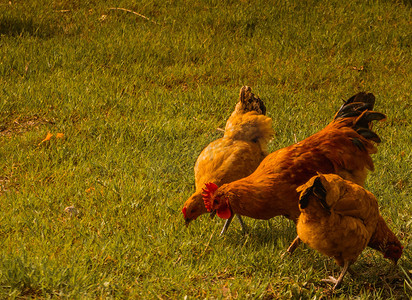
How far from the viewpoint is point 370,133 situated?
4832 mm

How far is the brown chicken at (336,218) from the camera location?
362 cm

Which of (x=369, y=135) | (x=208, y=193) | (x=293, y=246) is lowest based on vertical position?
(x=293, y=246)

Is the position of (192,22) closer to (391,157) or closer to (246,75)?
(246,75)

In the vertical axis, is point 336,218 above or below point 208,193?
above

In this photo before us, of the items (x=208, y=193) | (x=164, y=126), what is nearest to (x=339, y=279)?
(x=208, y=193)

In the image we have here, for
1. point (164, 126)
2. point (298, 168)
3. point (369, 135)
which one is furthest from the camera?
point (164, 126)

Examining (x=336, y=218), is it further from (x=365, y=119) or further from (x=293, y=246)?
(x=365, y=119)

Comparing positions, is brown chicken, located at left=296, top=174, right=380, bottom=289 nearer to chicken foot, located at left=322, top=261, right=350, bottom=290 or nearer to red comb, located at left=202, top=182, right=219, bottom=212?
chicken foot, located at left=322, top=261, right=350, bottom=290

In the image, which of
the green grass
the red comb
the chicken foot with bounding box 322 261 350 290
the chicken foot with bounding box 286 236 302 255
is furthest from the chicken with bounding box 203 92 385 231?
the chicken foot with bounding box 322 261 350 290

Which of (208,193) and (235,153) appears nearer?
(208,193)

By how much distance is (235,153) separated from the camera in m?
4.98

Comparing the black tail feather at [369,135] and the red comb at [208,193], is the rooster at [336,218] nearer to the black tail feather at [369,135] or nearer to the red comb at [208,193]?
the red comb at [208,193]

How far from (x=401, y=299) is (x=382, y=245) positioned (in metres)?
0.42

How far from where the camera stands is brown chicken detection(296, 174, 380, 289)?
362 cm
